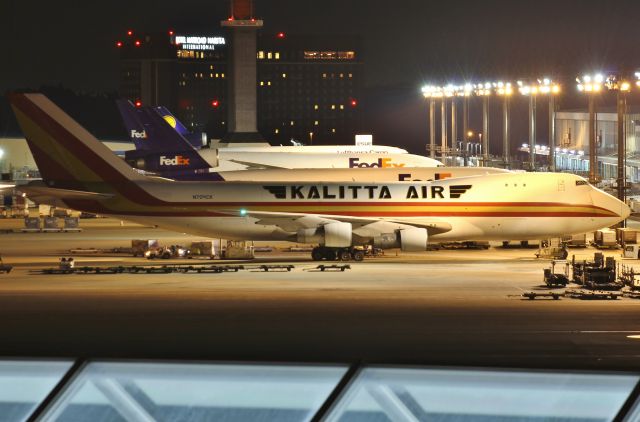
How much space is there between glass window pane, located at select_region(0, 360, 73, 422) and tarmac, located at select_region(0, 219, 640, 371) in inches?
236

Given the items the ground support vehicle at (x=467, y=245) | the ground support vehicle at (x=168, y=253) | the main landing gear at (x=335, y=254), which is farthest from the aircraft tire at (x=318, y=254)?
the ground support vehicle at (x=467, y=245)

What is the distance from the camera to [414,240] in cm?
4947

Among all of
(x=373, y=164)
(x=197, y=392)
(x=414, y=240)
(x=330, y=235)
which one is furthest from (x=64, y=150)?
(x=197, y=392)

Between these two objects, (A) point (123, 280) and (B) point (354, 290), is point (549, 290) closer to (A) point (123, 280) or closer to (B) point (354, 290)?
(B) point (354, 290)

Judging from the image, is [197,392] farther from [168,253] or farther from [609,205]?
[609,205]

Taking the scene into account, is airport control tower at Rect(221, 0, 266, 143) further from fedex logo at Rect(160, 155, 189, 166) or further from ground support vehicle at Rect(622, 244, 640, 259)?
ground support vehicle at Rect(622, 244, 640, 259)

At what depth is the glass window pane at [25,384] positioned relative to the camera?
9.90 metres

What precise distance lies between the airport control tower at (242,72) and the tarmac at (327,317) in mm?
95633

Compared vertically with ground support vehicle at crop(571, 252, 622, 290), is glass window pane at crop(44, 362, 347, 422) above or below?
above

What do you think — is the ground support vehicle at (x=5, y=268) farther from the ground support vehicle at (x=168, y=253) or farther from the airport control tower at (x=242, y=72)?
the airport control tower at (x=242, y=72)

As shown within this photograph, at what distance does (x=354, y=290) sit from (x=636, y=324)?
11.7 m

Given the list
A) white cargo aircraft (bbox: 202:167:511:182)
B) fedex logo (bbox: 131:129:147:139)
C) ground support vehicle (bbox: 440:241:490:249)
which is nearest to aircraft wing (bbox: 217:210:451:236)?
ground support vehicle (bbox: 440:241:490:249)

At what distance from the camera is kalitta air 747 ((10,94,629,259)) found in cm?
5009

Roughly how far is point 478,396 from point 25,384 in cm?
416
